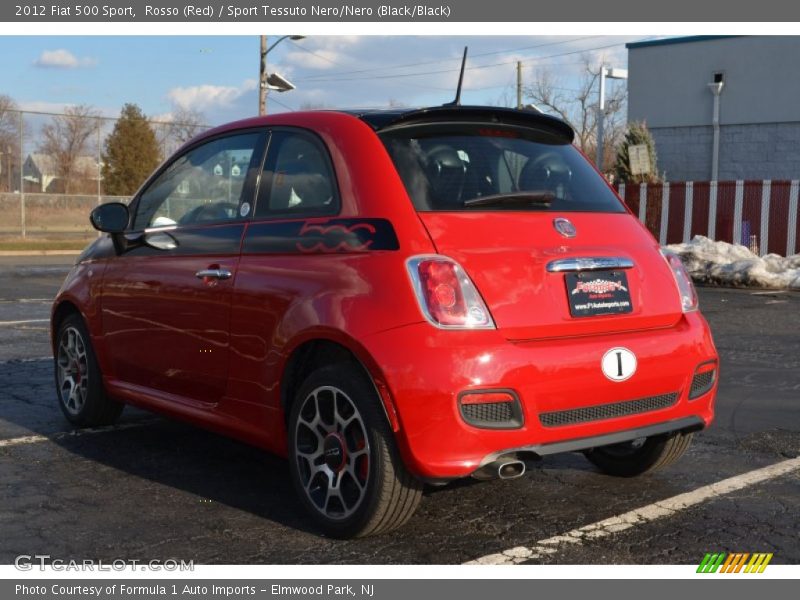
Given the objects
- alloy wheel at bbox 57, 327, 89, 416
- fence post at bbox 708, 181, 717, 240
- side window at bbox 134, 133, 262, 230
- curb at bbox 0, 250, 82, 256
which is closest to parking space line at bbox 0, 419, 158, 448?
alloy wheel at bbox 57, 327, 89, 416

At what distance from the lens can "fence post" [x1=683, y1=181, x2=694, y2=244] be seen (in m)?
22.2

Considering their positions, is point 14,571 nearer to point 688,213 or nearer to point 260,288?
point 260,288

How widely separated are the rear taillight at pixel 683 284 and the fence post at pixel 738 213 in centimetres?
1770

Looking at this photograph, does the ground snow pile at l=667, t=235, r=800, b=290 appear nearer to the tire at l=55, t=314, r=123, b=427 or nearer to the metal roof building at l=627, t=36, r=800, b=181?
the metal roof building at l=627, t=36, r=800, b=181

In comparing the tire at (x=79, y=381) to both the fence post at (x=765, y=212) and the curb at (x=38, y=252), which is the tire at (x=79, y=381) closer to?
the fence post at (x=765, y=212)

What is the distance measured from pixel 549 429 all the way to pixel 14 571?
2078mm

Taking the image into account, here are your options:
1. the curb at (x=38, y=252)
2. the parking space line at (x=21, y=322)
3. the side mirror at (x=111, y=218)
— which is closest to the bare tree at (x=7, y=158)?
the curb at (x=38, y=252)

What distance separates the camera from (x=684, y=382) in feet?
14.3

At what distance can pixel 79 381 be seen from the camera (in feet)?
20.1

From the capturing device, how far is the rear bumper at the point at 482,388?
12.4 feet

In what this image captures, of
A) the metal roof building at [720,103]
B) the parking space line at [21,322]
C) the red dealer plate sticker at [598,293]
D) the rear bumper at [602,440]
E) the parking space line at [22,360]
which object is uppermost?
the metal roof building at [720,103]

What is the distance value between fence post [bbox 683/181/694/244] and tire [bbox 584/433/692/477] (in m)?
18.0
